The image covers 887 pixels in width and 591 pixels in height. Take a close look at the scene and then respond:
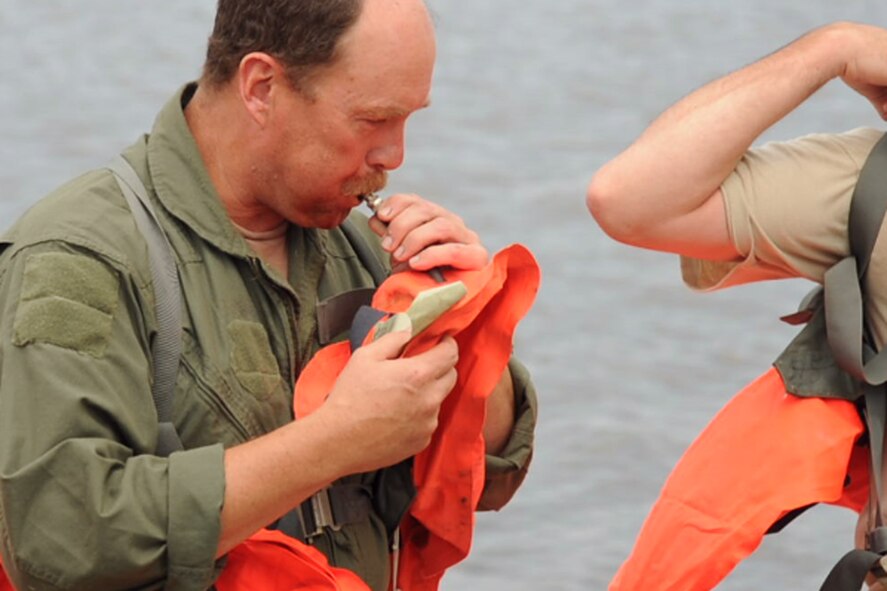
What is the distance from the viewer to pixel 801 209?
2668mm

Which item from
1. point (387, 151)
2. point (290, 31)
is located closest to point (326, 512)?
point (387, 151)

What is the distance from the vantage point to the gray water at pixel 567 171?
5.07 metres

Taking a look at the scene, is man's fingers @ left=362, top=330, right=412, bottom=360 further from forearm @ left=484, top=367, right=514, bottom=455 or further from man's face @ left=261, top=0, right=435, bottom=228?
forearm @ left=484, top=367, right=514, bottom=455

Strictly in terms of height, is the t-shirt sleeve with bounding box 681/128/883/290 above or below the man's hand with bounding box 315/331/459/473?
above

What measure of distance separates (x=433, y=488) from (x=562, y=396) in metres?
2.66

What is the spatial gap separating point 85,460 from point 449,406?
616 mm

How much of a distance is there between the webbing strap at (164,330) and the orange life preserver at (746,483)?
2.28 feet

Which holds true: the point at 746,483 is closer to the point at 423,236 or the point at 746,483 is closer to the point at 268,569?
the point at 423,236

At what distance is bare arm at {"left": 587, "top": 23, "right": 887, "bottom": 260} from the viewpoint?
266 cm

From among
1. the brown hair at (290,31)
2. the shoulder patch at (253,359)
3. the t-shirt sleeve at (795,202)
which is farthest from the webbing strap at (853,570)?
the brown hair at (290,31)

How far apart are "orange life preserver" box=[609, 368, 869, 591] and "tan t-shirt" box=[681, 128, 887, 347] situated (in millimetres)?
164

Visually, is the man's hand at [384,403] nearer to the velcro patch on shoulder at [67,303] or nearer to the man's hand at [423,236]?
the man's hand at [423,236]

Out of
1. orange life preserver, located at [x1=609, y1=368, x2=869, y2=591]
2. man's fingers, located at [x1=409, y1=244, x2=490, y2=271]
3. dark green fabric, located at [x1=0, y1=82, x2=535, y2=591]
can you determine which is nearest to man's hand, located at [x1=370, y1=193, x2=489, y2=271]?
man's fingers, located at [x1=409, y1=244, x2=490, y2=271]

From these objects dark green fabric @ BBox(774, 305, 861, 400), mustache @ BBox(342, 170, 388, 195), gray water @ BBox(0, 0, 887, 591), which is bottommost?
gray water @ BBox(0, 0, 887, 591)
